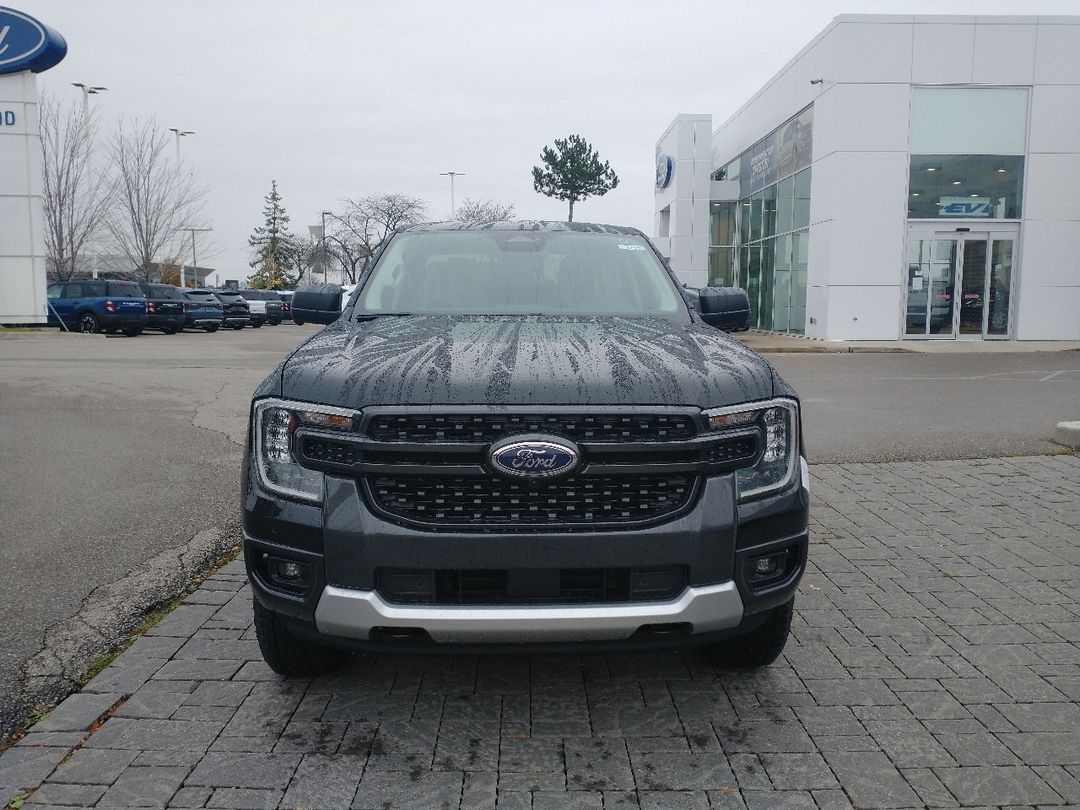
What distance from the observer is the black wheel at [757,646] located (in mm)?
3383

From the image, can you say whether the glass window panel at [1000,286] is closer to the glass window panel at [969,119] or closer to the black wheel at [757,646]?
the glass window panel at [969,119]

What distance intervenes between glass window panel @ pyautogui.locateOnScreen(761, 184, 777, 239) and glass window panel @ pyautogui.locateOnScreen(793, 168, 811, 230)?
90.0 inches

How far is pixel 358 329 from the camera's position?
379 centimetres

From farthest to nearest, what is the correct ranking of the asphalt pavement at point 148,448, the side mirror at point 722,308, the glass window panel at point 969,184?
the glass window panel at point 969,184 < the side mirror at point 722,308 < the asphalt pavement at point 148,448

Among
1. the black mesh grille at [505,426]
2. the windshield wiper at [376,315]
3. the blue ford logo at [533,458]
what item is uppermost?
the windshield wiper at [376,315]

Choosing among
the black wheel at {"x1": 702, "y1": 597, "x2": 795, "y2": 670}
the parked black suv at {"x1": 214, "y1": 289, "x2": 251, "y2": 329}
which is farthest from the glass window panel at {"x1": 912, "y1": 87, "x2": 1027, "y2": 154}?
the parked black suv at {"x1": 214, "y1": 289, "x2": 251, "y2": 329}

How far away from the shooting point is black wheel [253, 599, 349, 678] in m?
3.30

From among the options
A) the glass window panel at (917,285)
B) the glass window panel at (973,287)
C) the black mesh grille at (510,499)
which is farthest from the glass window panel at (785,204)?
the black mesh grille at (510,499)

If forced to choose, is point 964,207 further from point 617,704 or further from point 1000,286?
point 617,704

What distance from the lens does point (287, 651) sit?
3.37 metres

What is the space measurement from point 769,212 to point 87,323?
21.8 metres

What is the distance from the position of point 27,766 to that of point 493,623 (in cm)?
154

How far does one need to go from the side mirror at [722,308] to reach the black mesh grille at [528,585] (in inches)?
78.7

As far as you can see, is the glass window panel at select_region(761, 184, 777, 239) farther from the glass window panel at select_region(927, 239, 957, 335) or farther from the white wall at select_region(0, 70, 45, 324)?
the white wall at select_region(0, 70, 45, 324)
